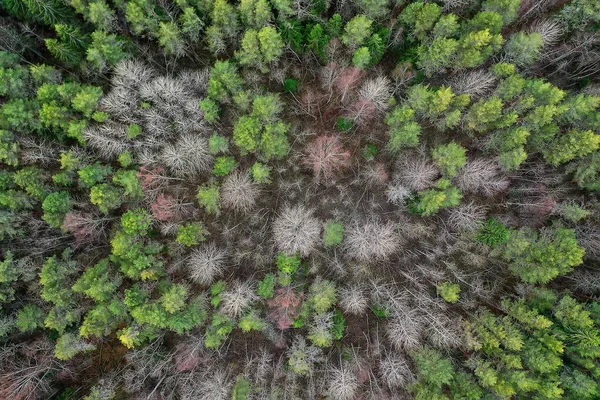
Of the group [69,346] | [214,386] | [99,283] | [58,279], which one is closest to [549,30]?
[214,386]

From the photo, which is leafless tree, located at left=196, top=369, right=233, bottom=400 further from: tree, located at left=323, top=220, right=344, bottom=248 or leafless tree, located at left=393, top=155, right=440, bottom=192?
leafless tree, located at left=393, top=155, right=440, bottom=192

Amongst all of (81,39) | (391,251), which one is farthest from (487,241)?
(81,39)

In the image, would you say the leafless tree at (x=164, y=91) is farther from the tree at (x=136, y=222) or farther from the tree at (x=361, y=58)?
the tree at (x=361, y=58)

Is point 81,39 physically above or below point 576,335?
above

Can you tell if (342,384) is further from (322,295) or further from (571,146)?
(571,146)

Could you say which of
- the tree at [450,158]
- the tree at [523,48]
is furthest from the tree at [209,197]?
the tree at [523,48]

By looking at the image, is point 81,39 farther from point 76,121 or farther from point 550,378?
point 550,378
